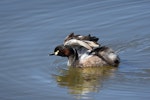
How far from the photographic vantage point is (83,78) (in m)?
11.8

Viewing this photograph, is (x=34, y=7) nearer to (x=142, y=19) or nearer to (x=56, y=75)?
(x=142, y=19)

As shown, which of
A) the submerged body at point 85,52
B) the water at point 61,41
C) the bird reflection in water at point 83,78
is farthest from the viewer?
the submerged body at point 85,52

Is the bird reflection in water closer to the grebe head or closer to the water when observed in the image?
the water

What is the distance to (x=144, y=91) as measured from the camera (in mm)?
10172

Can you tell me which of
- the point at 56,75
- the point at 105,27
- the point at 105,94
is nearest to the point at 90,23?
the point at 105,27

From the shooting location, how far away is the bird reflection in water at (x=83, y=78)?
10.8m

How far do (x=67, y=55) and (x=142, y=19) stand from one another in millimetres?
2788

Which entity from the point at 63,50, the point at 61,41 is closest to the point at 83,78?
the point at 63,50

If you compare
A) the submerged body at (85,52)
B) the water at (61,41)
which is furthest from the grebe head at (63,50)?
the water at (61,41)

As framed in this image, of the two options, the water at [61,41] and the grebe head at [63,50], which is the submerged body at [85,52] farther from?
the water at [61,41]

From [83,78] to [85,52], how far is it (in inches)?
44.5

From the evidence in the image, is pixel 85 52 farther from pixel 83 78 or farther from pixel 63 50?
pixel 83 78

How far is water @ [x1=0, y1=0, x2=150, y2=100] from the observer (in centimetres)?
1055

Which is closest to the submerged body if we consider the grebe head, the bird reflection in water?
the grebe head
